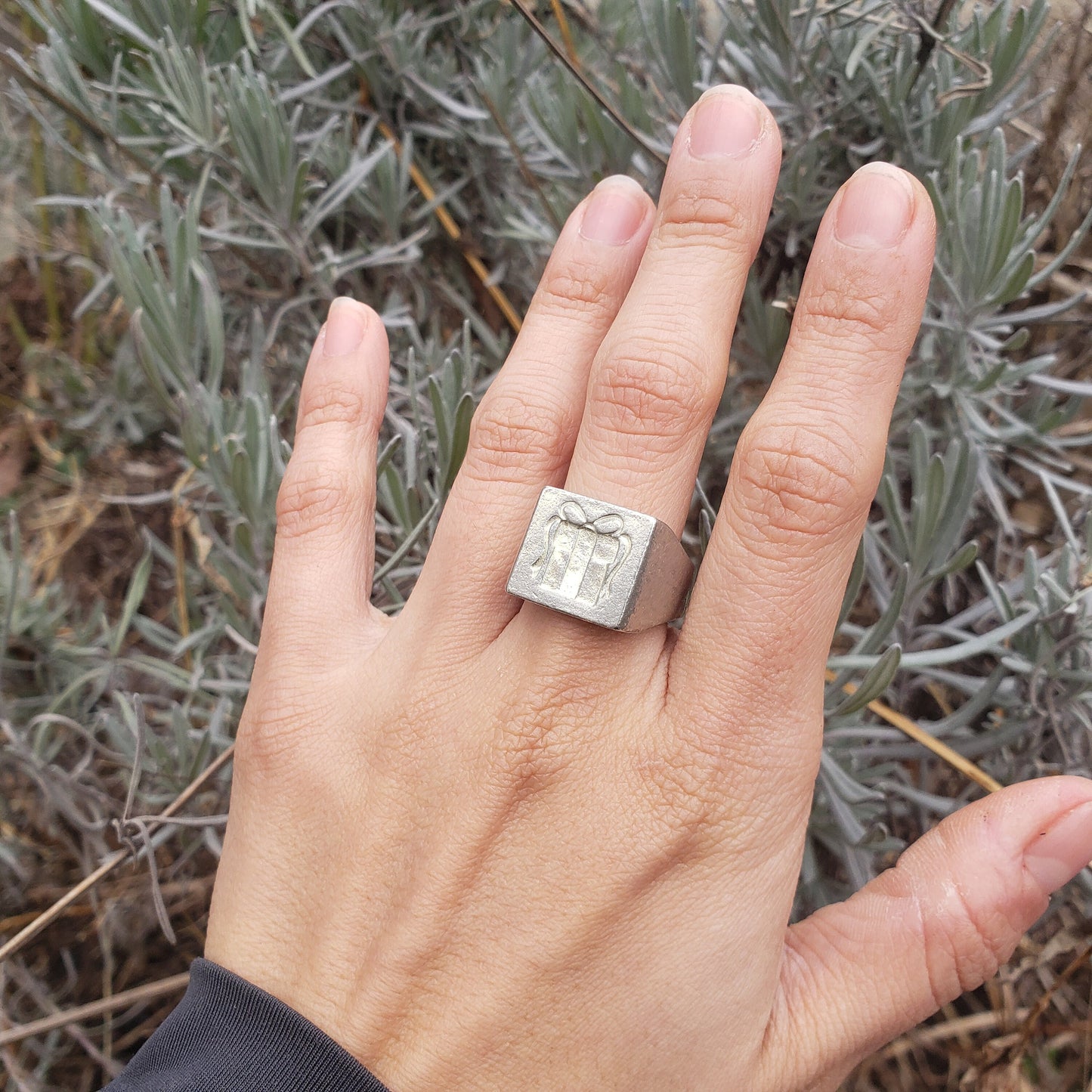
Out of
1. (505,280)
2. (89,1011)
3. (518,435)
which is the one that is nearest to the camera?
(518,435)

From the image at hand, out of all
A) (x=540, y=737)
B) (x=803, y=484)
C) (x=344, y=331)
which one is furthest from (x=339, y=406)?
(x=803, y=484)

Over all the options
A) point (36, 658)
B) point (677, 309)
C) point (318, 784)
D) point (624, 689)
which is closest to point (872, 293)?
point (677, 309)

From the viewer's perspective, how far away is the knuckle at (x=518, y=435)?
1.17 metres

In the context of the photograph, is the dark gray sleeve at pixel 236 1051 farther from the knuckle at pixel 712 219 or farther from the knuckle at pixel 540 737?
the knuckle at pixel 712 219

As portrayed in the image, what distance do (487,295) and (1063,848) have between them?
57.0 inches

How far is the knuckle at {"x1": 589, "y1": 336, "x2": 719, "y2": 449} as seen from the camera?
42.3 inches

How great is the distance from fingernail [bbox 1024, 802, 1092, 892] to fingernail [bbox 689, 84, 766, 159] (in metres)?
0.84

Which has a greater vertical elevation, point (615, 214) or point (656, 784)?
point (615, 214)

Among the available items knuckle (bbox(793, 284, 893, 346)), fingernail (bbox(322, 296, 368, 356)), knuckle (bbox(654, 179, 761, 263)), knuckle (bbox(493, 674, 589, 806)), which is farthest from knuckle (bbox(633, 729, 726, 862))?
fingernail (bbox(322, 296, 368, 356))

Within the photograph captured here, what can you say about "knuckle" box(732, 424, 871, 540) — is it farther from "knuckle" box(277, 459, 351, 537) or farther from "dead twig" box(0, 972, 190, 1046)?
"dead twig" box(0, 972, 190, 1046)

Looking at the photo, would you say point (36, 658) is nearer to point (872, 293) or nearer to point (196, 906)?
point (196, 906)

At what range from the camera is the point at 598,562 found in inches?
39.2

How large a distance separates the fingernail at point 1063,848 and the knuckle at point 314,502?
943 millimetres

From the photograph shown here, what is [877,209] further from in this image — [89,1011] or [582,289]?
[89,1011]
